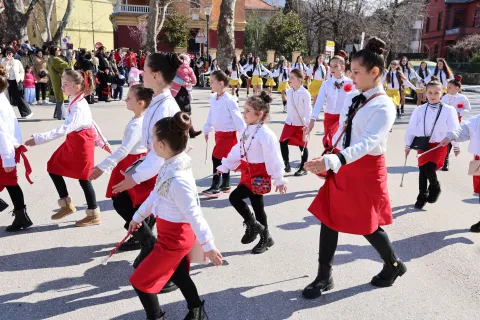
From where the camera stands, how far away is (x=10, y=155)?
447cm

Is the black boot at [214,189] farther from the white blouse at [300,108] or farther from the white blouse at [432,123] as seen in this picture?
the white blouse at [432,123]

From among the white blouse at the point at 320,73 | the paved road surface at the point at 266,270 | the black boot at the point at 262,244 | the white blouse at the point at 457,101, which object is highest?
the white blouse at the point at 320,73

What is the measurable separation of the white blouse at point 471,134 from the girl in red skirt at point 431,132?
813 millimetres

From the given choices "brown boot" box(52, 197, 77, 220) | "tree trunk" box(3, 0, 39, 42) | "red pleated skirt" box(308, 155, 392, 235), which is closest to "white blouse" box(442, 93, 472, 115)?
"red pleated skirt" box(308, 155, 392, 235)

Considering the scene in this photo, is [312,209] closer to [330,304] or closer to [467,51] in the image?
[330,304]

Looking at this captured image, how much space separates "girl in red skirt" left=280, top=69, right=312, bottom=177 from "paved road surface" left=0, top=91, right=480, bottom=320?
1.44 m

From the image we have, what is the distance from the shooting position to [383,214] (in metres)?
3.51

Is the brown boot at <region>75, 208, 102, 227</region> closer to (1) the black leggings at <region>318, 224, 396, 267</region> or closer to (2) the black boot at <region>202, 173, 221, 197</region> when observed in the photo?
(2) the black boot at <region>202, 173, 221, 197</region>

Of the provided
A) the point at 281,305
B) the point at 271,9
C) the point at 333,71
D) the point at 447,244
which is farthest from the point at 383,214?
the point at 271,9

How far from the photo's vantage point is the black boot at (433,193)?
5.88m

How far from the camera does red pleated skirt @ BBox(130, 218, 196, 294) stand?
278 cm

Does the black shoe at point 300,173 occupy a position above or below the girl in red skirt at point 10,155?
below

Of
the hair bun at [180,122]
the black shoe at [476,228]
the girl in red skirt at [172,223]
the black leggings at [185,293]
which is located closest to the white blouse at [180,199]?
the girl in red skirt at [172,223]

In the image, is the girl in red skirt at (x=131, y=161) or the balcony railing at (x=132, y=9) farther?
the balcony railing at (x=132, y=9)
